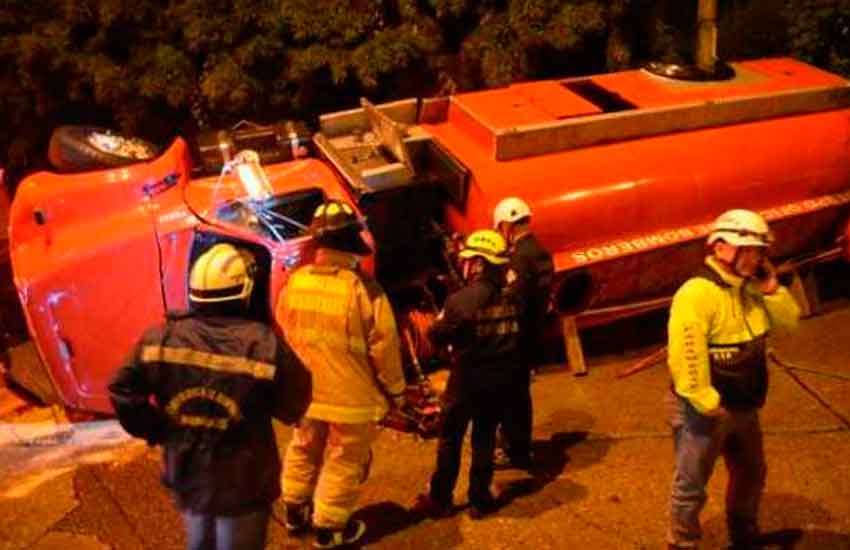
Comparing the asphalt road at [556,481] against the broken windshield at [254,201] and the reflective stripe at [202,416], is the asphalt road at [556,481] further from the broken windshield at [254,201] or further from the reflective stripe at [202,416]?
the reflective stripe at [202,416]

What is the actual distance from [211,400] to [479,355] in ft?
5.22

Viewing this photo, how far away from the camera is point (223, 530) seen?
11.2 ft

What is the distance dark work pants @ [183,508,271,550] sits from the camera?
3391mm

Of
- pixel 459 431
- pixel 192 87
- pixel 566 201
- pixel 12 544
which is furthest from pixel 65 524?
pixel 192 87

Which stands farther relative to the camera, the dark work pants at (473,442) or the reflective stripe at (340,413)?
the dark work pants at (473,442)

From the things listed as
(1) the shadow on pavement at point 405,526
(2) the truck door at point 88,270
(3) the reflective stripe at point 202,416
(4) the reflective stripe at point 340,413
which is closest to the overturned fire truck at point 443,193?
(2) the truck door at point 88,270

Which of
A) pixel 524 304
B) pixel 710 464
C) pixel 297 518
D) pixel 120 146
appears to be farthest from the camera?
pixel 120 146

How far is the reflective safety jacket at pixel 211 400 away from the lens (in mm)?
3164

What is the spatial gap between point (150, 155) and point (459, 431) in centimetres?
287

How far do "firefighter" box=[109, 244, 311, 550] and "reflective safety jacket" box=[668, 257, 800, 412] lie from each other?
5.00 feet

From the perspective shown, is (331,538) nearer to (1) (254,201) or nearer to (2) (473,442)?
(2) (473,442)

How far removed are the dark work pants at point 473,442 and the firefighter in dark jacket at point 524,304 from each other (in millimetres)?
235

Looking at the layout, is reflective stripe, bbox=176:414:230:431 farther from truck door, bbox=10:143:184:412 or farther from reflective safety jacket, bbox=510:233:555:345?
truck door, bbox=10:143:184:412

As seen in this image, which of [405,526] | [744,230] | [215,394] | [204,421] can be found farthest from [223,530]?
[744,230]
